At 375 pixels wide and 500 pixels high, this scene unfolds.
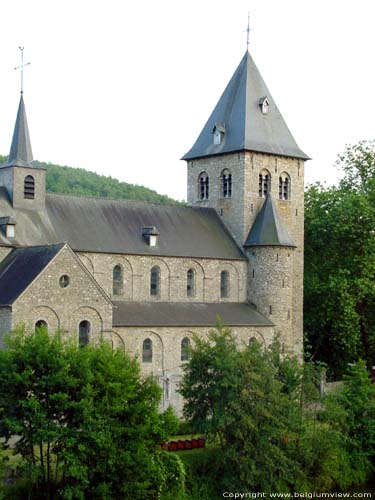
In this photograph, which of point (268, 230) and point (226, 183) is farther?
point (226, 183)

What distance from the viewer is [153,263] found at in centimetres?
6088

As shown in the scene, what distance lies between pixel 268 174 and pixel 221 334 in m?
23.3

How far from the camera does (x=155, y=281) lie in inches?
2404

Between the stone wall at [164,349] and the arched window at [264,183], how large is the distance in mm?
12261

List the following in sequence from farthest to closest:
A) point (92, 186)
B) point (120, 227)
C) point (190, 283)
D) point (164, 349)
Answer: point (92, 186) < point (190, 283) < point (120, 227) < point (164, 349)

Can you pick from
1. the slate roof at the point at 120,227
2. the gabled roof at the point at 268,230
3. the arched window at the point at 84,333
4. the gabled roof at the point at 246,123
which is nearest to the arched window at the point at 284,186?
the gabled roof at the point at 246,123

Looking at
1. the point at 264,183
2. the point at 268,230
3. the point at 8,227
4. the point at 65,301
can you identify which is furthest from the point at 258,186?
the point at 65,301

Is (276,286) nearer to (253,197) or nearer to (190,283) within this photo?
(190,283)

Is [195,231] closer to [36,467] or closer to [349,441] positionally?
[349,441]

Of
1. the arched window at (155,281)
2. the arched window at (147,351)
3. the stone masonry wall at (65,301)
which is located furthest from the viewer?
the arched window at (155,281)

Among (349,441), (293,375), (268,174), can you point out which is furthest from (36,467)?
(268,174)

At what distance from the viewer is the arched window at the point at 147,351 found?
186 feet

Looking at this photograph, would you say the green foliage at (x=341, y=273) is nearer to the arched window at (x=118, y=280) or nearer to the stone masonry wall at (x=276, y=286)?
the stone masonry wall at (x=276, y=286)

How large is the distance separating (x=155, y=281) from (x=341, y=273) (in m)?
15.1
